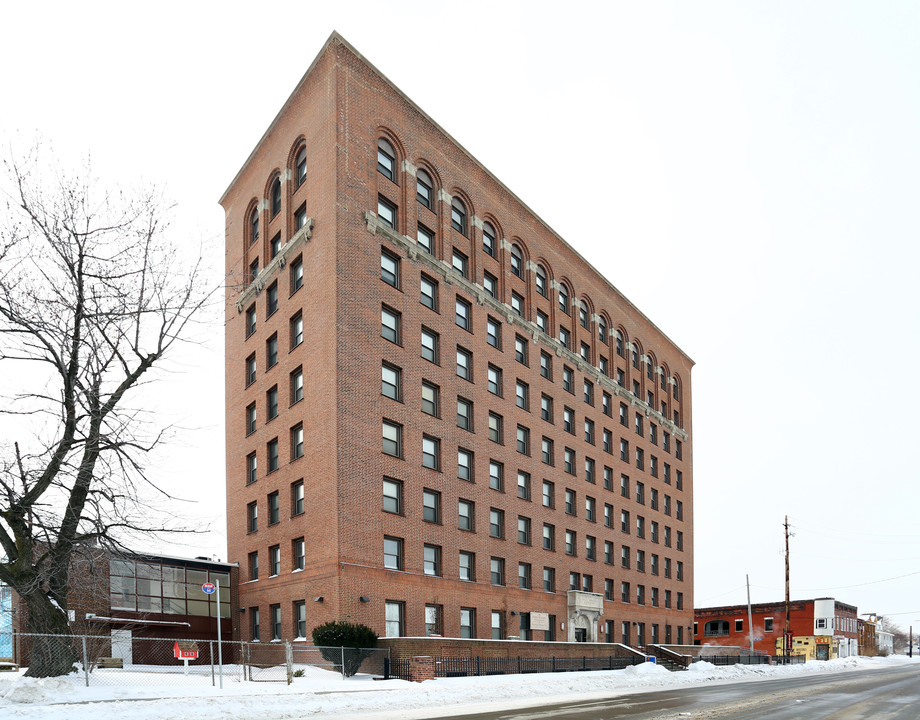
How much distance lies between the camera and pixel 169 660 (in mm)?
39188

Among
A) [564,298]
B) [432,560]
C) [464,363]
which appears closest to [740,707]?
[432,560]

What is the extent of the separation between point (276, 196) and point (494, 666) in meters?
27.3

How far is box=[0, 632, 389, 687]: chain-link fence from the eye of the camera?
21969mm

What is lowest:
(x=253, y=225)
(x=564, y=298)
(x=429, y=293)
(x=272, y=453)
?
(x=272, y=453)

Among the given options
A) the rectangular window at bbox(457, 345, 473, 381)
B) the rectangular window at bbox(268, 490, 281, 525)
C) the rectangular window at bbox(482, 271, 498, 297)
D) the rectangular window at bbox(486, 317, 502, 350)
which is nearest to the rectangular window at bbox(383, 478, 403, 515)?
the rectangular window at bbox(268, 490, 281, 525)

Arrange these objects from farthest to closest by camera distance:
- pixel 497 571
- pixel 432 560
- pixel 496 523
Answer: pixel 496 523 < pixel 497 571 < pixel 432 560

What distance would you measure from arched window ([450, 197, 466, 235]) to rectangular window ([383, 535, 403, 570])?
1848cm

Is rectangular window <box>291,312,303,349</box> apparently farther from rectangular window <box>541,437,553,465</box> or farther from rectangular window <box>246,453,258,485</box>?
rectangular window <box>541,437,553,465</box>

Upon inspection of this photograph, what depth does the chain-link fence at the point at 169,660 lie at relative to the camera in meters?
22.0

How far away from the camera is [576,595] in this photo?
5044 cm

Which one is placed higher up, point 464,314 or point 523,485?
point 464,314

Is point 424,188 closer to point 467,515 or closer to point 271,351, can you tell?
point 271,351

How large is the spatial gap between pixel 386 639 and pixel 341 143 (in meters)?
22.8

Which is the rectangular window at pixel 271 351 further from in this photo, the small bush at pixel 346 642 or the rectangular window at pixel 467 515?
the small bush at pixel 346 642
